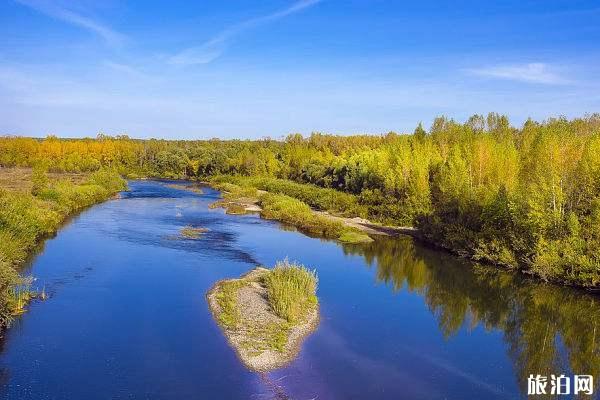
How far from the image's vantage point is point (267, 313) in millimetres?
26312

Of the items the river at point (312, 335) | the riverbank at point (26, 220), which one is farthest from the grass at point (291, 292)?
the riverbank at point (26, 220)

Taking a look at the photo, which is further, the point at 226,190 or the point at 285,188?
the point at 226,190

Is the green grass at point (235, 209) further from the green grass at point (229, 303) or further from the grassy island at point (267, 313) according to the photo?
the green grass at point (229, 303)

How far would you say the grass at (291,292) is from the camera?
26.1 metres

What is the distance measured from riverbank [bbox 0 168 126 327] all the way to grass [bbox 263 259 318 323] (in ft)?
41.7

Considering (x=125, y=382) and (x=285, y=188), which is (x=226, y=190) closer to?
(x=285, y=188)

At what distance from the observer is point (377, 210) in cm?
6228

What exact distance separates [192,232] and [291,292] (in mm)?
23388

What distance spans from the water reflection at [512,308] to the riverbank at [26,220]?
21765mm

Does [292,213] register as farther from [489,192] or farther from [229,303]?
[229,303]

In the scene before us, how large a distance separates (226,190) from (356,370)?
250 ft

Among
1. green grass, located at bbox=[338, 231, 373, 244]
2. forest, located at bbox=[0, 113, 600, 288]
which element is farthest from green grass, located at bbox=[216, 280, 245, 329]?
green grass, located at bbox=[338, 231, 373, 244]

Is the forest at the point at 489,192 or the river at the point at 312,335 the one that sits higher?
the forest at the point at 489,192

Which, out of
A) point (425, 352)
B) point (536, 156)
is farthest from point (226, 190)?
point (425, 352)
